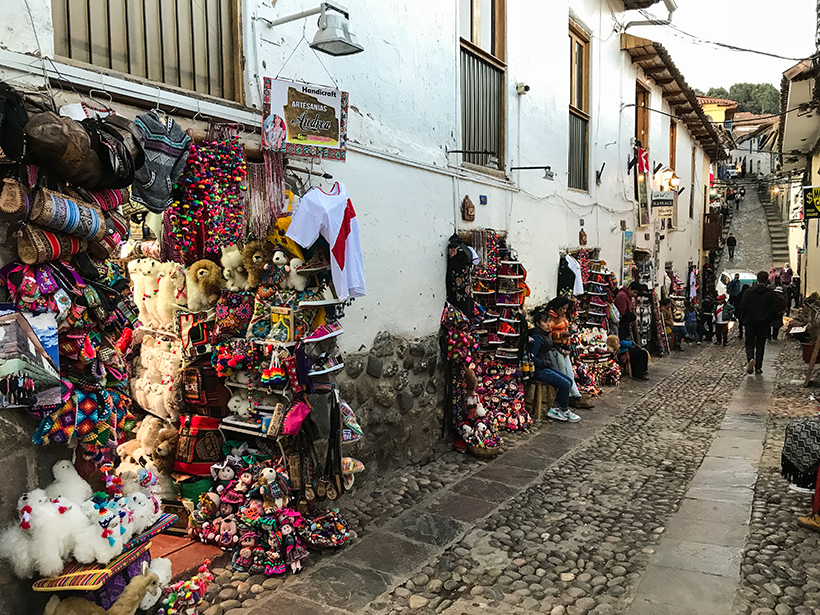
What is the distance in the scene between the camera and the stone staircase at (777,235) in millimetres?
28817

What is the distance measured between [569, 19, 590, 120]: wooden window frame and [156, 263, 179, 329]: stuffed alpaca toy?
24.2 feet

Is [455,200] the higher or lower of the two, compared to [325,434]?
higher

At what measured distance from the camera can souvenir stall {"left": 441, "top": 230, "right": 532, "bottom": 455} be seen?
635cm

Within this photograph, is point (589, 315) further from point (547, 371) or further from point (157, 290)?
point (157, 290)

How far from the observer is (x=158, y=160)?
342cm

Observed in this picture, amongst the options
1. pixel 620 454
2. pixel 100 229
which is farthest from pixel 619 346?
pixel 100 229

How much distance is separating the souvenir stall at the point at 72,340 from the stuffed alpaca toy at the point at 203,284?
113 centimetres

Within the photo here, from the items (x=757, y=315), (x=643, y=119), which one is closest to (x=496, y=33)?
(x=757, y=315)

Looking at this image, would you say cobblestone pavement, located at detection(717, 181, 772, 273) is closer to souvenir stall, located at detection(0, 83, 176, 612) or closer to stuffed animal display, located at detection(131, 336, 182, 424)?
stuffed animal display, located at detection(131, 336, 182, 424)

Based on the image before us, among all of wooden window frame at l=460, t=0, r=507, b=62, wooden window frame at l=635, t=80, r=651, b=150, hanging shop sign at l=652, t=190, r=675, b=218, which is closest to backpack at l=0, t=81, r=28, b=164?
wooden window frame at l=460, t=0, r=507, b=62

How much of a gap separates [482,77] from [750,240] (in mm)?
29686

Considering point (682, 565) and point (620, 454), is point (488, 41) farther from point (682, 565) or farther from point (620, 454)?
point (682, 565)

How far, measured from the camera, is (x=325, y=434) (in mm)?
4422

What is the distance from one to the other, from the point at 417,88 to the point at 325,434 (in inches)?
133
